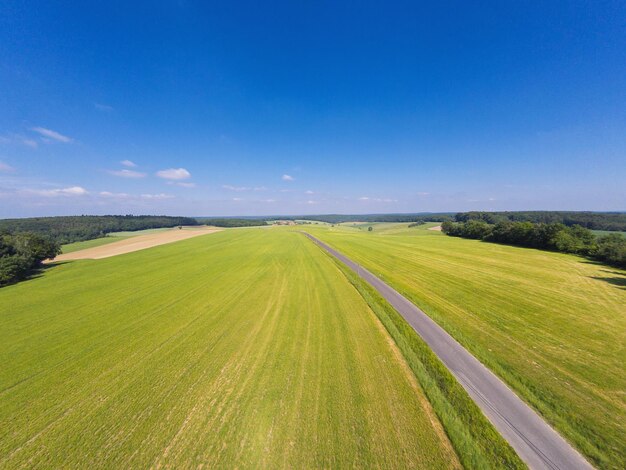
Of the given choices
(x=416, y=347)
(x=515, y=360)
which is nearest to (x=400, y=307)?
(x=416, y=347)

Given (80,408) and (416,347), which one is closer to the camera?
(80,408)

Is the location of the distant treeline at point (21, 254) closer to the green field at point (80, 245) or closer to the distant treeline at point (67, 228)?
the green field at point (80, 245)

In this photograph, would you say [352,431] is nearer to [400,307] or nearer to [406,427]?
[406,427]

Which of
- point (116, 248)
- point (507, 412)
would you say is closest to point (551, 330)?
point (507, 412)

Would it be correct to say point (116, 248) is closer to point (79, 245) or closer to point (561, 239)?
point (79, 245)

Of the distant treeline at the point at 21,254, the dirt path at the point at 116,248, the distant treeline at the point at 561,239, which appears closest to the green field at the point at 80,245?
the dirt path at the point at 116,248

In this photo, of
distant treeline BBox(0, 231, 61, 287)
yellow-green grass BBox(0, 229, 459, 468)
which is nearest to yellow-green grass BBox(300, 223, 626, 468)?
yellow-green grass BBox(0, 229, 459, 468)

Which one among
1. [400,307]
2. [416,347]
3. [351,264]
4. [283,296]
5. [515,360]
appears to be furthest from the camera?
[351,264]
